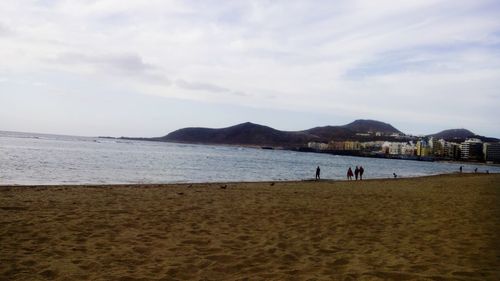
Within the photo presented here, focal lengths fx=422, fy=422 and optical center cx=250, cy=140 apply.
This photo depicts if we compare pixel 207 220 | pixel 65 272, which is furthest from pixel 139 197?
pixel 65 272

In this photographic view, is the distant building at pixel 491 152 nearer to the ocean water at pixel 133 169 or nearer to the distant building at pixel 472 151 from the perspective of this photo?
the distant building at pixel 472 151

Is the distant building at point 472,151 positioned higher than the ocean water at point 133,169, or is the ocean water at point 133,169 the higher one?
the distant building at point 472,151

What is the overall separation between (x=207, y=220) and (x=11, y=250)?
412cm

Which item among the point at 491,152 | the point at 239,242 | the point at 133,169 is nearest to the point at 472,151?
the point at 491,152

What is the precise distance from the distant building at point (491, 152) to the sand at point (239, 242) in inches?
7732

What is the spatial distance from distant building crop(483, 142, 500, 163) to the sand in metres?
196

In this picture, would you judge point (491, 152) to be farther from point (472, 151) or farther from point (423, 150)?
point (423, 150)

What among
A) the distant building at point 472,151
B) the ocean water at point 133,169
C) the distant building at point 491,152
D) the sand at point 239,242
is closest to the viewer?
the sand at point 239,242

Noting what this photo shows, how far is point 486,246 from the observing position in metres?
7.05

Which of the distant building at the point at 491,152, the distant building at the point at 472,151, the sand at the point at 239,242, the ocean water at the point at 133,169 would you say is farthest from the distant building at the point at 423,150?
the sand at the point at 239,242

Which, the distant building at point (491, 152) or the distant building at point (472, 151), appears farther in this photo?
the distant building at point (472, 151)

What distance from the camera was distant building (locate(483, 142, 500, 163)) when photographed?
7157 inches

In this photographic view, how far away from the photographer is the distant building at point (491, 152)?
596 feet

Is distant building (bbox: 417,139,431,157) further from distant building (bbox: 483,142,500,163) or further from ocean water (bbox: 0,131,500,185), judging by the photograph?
ocean water (bbox: 0,131,500,185)
